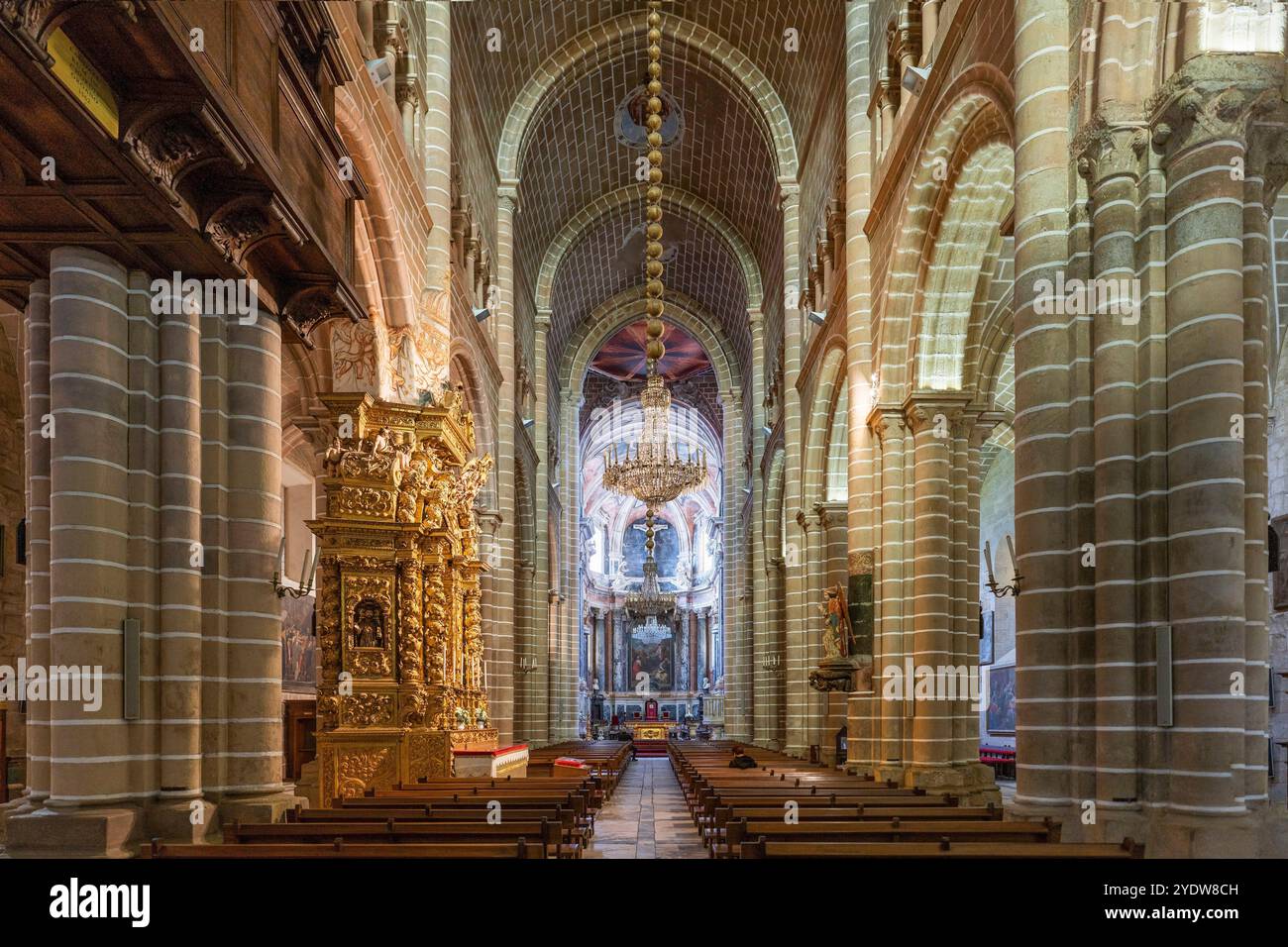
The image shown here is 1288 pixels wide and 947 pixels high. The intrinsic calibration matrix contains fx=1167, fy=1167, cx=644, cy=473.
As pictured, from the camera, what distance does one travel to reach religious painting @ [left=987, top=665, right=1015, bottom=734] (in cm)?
2625

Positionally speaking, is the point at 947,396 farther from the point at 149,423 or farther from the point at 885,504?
the point at 149,423

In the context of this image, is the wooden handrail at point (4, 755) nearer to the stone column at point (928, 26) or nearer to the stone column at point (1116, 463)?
the stone column at point (1116, 463)

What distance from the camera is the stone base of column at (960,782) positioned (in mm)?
13875

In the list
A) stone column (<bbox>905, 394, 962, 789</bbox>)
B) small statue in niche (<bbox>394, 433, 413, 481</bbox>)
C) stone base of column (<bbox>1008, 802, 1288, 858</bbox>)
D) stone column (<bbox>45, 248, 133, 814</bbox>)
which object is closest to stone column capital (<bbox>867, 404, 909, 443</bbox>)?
stone column (<bbox>905, 394, 962, 789</bbox>)

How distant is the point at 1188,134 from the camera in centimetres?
809

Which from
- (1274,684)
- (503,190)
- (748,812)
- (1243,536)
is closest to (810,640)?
(1274,684)

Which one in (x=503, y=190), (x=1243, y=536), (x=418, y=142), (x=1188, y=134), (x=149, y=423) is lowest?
(x=1243, y=536)

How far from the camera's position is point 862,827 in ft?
26.1

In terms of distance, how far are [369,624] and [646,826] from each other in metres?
3.96

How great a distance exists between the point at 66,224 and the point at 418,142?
10.5m

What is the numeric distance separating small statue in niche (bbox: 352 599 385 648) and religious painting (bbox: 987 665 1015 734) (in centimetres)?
1753

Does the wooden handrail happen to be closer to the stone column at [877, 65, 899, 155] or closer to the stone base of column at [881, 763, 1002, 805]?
the stone base of column at [881, 763, 1002, 805]

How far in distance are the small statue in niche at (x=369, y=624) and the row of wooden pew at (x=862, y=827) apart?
385 centimetres

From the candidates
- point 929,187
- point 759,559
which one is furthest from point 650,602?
point 929,187
